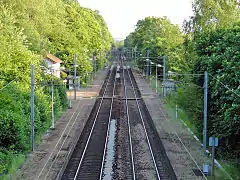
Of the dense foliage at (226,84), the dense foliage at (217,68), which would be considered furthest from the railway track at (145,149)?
the dense foliage at (226,84)

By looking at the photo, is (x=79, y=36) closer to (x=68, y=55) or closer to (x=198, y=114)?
(x=68, y=55)

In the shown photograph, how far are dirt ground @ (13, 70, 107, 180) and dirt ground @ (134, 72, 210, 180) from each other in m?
5.82

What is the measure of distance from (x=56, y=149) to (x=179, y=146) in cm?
749

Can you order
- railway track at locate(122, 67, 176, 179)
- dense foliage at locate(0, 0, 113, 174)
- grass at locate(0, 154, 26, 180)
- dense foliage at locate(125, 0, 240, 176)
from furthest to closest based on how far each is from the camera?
1. dense foliage at locate(0, 0, 113, 174)
2. railway track at locate(122, 67, 176, 179)
3. dense foliage at locate(125, 0, 240, 176)
4. grass at locate(0, 154, 26, 180)

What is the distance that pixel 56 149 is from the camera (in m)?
23.0

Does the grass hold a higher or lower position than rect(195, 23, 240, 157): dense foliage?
lower

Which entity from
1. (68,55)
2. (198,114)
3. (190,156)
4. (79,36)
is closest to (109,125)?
(198,114)

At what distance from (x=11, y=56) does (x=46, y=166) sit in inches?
382

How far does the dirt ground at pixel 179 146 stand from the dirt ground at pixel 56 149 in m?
5.82

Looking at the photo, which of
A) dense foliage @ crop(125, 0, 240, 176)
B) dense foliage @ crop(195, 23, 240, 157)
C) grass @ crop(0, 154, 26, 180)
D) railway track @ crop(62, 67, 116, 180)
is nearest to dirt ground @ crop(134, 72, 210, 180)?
dense foliage @ crop(125, 0, 240, 176)

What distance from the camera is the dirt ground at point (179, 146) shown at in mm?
19594

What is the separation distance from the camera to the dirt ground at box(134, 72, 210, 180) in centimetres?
1959

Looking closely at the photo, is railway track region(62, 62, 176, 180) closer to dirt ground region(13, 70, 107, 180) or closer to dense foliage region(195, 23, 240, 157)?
dirt ground region(13, 70, 107, 180)

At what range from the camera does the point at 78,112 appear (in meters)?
35.3
